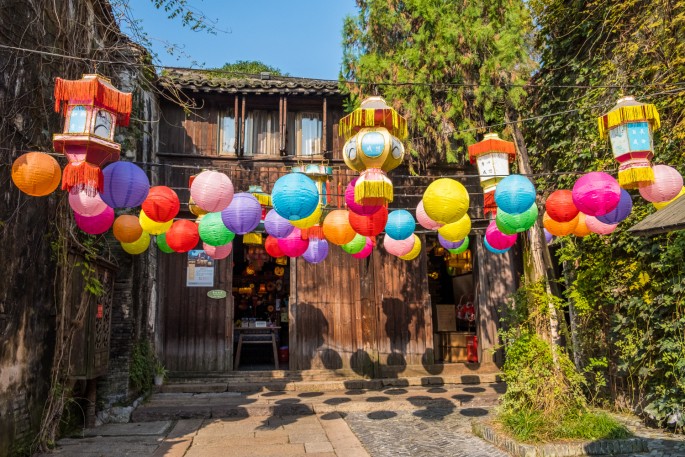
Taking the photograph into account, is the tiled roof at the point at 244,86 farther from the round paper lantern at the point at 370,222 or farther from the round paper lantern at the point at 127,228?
the round paper lantern at the point at 370,222

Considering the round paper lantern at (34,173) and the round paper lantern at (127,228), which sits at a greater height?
the round paper lantern at (34,173)

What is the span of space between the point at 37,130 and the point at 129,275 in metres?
3.15

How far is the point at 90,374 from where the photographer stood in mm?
7316

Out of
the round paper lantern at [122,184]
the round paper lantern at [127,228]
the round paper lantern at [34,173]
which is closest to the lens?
the round paper lantern at [34,173]

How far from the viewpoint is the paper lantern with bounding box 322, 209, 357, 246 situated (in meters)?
6.48

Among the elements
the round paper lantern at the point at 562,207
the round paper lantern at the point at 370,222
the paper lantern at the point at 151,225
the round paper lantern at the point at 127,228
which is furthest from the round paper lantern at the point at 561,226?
the round paper lantern at the point at 127,228

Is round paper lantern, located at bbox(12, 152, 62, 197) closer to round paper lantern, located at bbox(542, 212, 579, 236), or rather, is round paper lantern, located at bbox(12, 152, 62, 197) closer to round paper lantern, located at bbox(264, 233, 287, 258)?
round paper lantern, located at bbox(264, 233, 287, 258)

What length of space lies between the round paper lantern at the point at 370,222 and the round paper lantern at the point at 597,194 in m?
2.21

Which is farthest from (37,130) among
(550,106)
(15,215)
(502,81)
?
(550,106)

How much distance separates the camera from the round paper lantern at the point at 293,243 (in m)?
7.04

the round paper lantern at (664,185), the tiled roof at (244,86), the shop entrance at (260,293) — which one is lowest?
the shop entrance at (260,293)

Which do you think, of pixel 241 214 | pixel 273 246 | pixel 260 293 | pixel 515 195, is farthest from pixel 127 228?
pixel 260 293

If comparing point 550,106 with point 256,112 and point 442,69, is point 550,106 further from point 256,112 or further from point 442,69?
point 256,112

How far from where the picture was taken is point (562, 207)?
19.8ft
